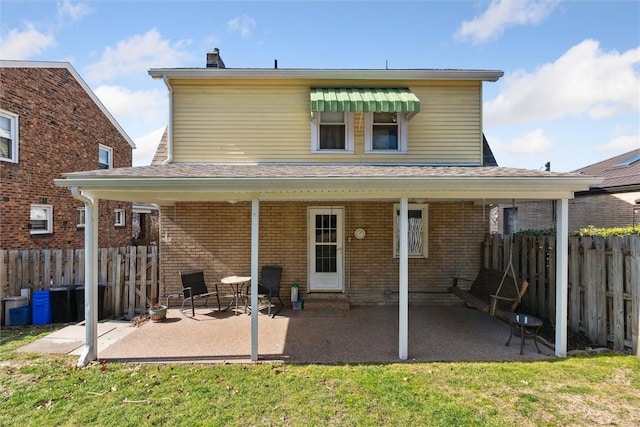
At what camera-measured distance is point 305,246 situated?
28.7 feet

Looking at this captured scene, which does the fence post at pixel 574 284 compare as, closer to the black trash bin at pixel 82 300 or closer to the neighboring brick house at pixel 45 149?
the black trash bin at pixel 82 300

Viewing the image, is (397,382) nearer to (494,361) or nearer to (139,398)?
(494,361)

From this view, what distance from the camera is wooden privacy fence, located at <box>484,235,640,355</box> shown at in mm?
5195

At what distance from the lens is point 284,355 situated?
5.45 metres

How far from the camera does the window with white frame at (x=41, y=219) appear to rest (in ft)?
36.6

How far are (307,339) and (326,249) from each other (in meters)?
3.06

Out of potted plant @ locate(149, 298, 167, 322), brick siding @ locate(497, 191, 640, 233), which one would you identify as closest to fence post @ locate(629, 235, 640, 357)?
brick siding @ locate(497, 191, 640, 233)

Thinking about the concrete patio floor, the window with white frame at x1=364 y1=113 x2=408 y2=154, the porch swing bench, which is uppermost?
the window with white frame at x1=364 y1=113 x2=408 y2=154

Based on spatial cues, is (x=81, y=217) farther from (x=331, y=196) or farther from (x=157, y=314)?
(x=331, y=196)

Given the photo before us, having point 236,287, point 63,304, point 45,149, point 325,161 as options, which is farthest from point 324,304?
point 45,149

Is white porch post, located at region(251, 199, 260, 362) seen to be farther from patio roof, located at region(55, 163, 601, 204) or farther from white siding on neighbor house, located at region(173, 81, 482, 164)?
white siding on neighbor house, located at region(173, 81, 482, 164)

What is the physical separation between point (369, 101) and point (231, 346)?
6.32 m

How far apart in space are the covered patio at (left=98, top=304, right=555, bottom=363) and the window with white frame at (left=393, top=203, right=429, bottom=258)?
5.19ft

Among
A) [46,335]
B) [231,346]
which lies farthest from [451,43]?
[46,335]
